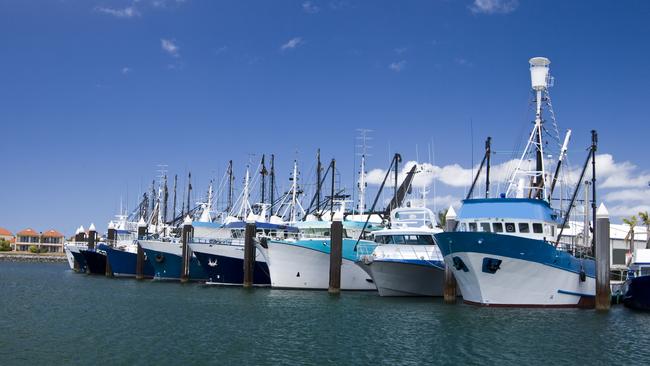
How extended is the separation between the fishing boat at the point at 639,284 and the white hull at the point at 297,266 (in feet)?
64.1

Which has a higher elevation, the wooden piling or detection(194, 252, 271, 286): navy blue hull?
the wooden piling

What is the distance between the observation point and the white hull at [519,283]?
36656mm

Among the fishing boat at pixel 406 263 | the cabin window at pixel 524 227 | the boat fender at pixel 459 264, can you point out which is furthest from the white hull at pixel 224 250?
the cabin window at pixel 524 227

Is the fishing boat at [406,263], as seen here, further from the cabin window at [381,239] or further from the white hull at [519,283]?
the white hull at [519,283]

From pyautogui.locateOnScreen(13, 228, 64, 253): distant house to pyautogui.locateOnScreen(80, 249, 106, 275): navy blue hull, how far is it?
113m

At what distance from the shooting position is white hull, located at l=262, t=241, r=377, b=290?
52500 mm

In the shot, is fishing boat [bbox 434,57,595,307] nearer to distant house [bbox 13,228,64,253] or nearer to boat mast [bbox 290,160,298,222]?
boat mast [bbox 290,160,298,222]

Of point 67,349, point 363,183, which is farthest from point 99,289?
point 67,349

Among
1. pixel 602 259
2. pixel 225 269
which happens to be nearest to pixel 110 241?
pixel 225 269

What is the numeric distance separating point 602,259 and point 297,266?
79.9 feet

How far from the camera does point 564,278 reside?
38.0m

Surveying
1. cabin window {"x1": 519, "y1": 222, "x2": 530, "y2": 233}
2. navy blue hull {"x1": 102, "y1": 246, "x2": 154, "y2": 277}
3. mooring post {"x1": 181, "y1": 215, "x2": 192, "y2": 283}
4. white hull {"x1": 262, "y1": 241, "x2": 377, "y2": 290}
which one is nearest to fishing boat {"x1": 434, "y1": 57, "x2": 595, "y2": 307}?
cabin window {"x1": 519, "y1": 222, "x2": 530, "y2": 233}

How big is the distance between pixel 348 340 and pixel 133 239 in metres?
61.1

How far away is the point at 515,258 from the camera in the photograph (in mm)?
36094
